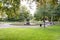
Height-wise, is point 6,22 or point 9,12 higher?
point 9,12

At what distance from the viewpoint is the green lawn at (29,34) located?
1.62m

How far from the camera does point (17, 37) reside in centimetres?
163

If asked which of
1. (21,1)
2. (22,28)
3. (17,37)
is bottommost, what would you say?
(17,37)

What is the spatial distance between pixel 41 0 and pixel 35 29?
1.53ft

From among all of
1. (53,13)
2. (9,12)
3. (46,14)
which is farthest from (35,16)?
(9,12)

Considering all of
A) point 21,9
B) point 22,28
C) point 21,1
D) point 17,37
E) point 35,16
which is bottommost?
point 17,37

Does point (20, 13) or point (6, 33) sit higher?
point (20, 13)

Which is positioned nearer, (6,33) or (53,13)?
(6,33)

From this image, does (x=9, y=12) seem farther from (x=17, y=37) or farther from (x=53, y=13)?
(x=53, y=13)

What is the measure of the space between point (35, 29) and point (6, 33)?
0.44 metres

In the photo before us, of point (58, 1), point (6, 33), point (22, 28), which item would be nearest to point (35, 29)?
point (22, 28)

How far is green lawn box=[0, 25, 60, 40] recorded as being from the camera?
162 cm

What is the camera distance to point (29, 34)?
5.43ft

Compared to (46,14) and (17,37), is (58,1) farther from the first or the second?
(17,37)
